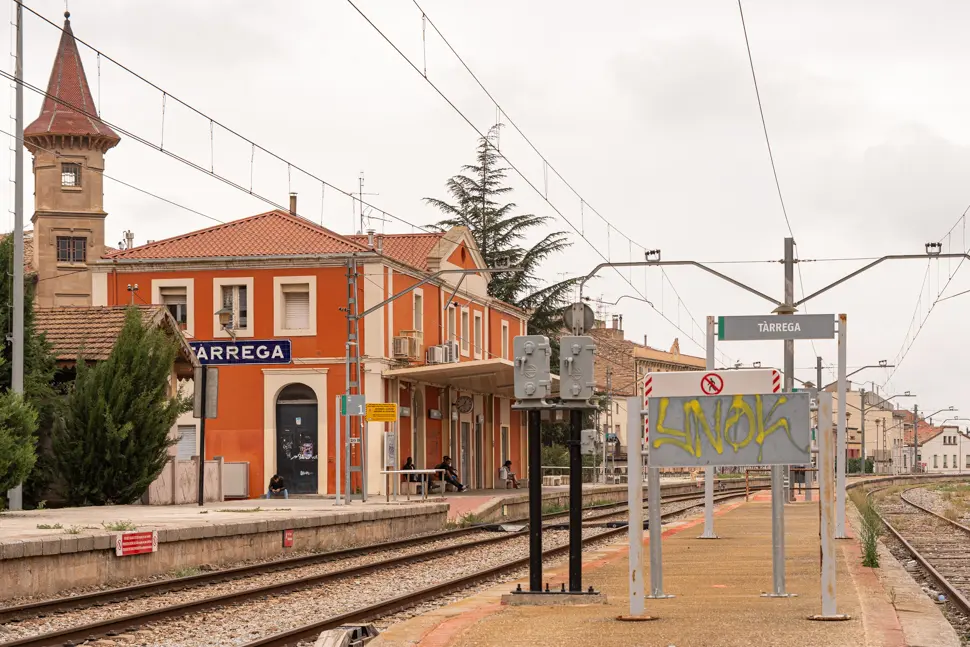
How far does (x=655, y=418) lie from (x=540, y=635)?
1.89m

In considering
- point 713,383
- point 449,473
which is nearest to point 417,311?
point 449,473

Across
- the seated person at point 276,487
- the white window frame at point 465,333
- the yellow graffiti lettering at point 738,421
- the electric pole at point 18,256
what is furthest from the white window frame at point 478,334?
the yellow graffiti lettering at point 738,421

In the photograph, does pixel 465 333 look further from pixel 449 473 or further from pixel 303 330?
pixel 303 330

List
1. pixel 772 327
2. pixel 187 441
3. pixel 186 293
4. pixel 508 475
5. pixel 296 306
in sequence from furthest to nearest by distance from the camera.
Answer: pixel 508 475
pixel 186 293
pixel 296 306
pixel 187 441
pixel 772 327

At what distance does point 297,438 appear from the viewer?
136ft

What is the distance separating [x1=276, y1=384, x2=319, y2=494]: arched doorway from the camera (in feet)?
134

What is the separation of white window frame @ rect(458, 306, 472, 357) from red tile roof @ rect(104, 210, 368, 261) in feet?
21.4

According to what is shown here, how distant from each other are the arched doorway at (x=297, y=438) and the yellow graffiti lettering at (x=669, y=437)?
102 ft

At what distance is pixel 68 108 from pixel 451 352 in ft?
116

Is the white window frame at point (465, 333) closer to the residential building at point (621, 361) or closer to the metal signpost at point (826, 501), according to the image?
the metal signpost at point (826, 501)

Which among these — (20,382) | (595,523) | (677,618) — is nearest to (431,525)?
(595,523)

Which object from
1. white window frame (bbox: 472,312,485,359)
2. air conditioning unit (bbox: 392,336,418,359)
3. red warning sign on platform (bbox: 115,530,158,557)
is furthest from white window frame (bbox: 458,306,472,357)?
red warning sign on platform (bbox: 115,530,158,557)

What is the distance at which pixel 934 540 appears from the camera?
87.2 ft

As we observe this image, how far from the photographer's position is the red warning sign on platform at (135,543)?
16344 mm
